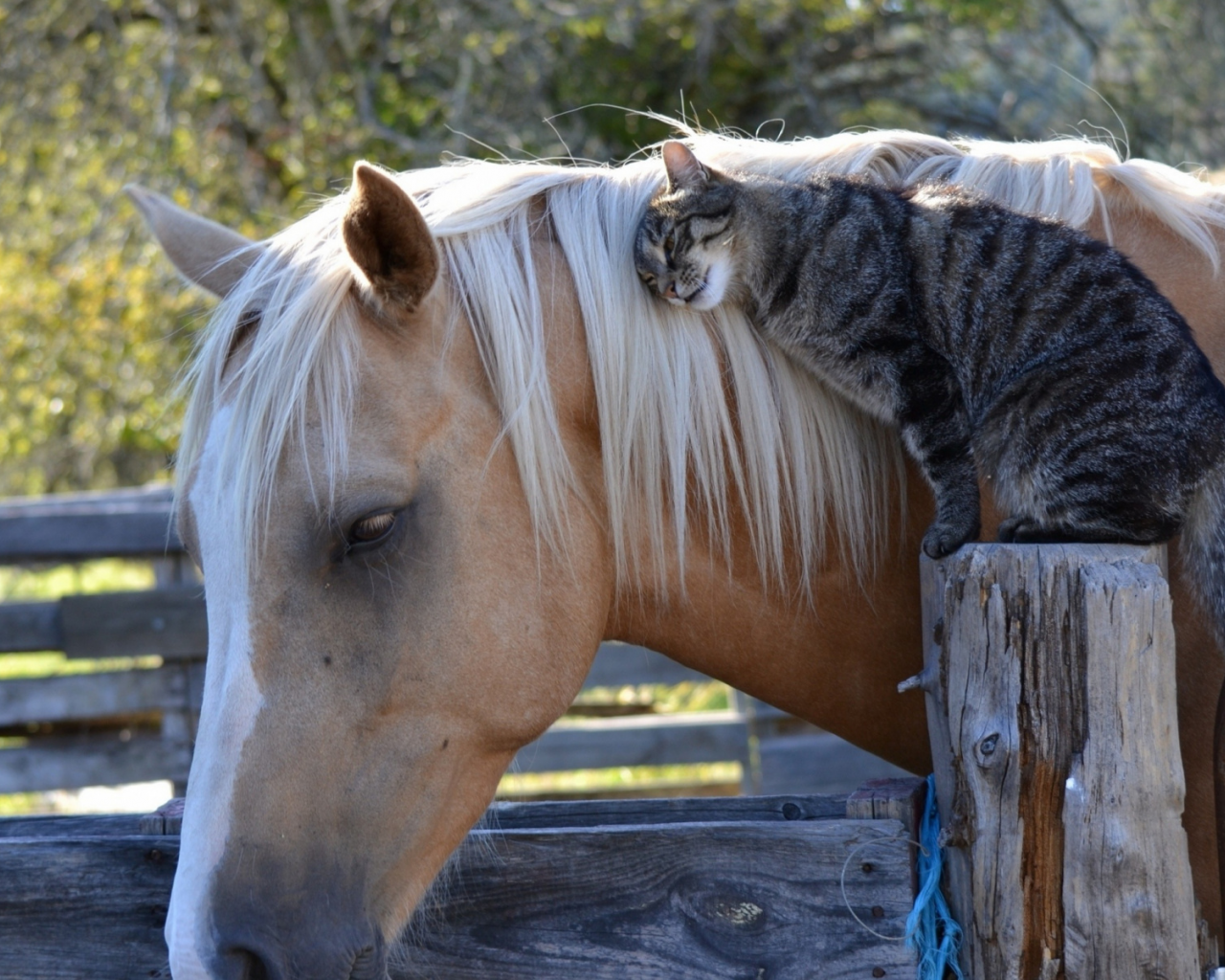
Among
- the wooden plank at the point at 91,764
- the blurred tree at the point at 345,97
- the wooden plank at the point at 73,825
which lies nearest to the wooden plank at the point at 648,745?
the wooden plank at the point at 91,764

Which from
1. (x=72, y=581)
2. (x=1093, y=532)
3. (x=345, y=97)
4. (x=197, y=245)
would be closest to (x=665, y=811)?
(x=1093, y=532)

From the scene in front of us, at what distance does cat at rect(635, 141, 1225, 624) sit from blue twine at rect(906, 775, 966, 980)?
0.45 meters

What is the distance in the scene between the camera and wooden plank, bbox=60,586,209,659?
5832mm

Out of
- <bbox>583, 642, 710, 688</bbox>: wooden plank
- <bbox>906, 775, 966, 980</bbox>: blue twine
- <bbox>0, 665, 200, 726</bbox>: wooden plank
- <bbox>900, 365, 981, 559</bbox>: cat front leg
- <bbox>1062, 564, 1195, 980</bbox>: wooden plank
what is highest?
<bbox>900, 365, 981, 559</bbox>: cat front leg

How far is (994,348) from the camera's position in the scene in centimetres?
208

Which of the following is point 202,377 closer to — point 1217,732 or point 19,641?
point 1217,732

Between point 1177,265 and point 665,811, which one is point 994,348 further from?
point 665,811

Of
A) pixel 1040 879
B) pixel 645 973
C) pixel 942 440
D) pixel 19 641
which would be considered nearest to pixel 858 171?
pixel 942 440

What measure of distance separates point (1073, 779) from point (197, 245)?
169 cm

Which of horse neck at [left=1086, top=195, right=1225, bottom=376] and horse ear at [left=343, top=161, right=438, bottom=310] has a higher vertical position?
horse ear at [left=343, top=161, right=438, bottom=310]

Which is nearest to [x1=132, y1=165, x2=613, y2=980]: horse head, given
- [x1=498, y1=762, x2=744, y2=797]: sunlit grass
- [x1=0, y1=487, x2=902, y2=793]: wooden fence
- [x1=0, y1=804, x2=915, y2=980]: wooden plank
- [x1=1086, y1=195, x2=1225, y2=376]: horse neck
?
[x1=0, y1=804, x2=915, y2=980]: wooden plank

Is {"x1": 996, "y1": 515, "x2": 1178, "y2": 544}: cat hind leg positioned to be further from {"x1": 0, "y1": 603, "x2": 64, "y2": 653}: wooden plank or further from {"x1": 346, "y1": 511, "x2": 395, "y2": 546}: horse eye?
{"x1": 0, "y1": 603, "x2": 64, "y2": 653}: wooden plank

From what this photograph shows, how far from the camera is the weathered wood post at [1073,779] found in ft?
4.60

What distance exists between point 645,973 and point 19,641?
5.29 metres
